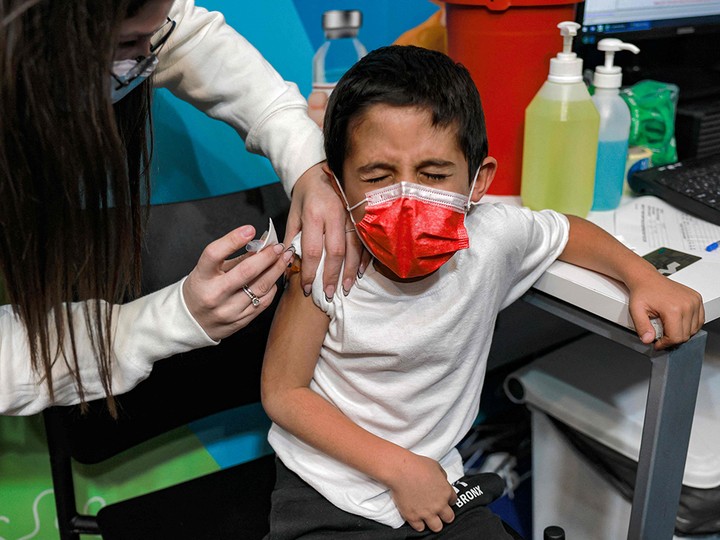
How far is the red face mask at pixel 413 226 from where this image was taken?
955mm

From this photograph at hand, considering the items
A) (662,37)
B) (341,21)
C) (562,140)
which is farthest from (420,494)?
(662,37)

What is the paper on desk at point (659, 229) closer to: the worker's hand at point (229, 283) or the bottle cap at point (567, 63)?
the bottle cap at point (567, 63)

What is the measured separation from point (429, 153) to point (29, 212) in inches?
19.1

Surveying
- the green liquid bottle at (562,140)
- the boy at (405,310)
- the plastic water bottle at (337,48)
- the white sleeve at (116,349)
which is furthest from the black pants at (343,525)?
the plastic water bottle at (337,48)

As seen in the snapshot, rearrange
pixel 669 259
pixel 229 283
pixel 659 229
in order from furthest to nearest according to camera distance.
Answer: pixel 659 229, pixel 669 259, pixel 229 283

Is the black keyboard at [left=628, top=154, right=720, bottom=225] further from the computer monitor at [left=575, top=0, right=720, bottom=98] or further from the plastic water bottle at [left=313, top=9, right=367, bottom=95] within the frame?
the plastic water bottle at [left=313, top=9, right=367, bottom=95]

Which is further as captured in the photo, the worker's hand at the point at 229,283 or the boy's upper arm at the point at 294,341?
the boy's upper arm at the point at 294,341

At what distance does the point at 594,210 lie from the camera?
1.34 meters

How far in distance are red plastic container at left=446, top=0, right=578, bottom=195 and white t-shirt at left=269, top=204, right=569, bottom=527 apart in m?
0.25

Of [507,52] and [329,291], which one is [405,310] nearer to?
[329,291]

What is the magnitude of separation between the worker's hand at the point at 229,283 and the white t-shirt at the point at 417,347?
0.11 meters

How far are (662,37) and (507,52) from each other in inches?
16.6

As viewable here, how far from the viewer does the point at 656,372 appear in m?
1.00

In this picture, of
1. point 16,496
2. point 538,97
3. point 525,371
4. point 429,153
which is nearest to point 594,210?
point 538,97
